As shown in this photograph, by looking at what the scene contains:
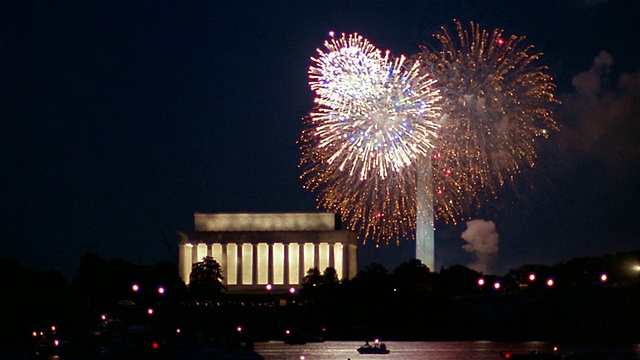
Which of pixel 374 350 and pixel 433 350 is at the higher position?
pixel 433 350

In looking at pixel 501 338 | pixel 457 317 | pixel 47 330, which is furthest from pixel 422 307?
pixel 47 330

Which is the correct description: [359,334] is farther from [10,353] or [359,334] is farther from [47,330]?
[10,353]

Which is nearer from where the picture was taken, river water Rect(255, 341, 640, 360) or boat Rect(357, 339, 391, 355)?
river water Rect(255, 341, 640, 360)

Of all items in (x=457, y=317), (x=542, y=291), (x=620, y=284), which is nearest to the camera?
(x=620, y=284)

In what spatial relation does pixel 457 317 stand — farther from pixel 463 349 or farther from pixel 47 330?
pixel 47 330

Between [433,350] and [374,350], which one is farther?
[433,350]

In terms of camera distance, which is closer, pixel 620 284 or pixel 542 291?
pixel 620 284

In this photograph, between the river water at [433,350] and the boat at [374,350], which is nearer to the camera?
the river water at [433,350]

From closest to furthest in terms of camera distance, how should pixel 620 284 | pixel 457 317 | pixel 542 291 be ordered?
pixel 620 284 < pixel 542 291 < pixel 457 317
